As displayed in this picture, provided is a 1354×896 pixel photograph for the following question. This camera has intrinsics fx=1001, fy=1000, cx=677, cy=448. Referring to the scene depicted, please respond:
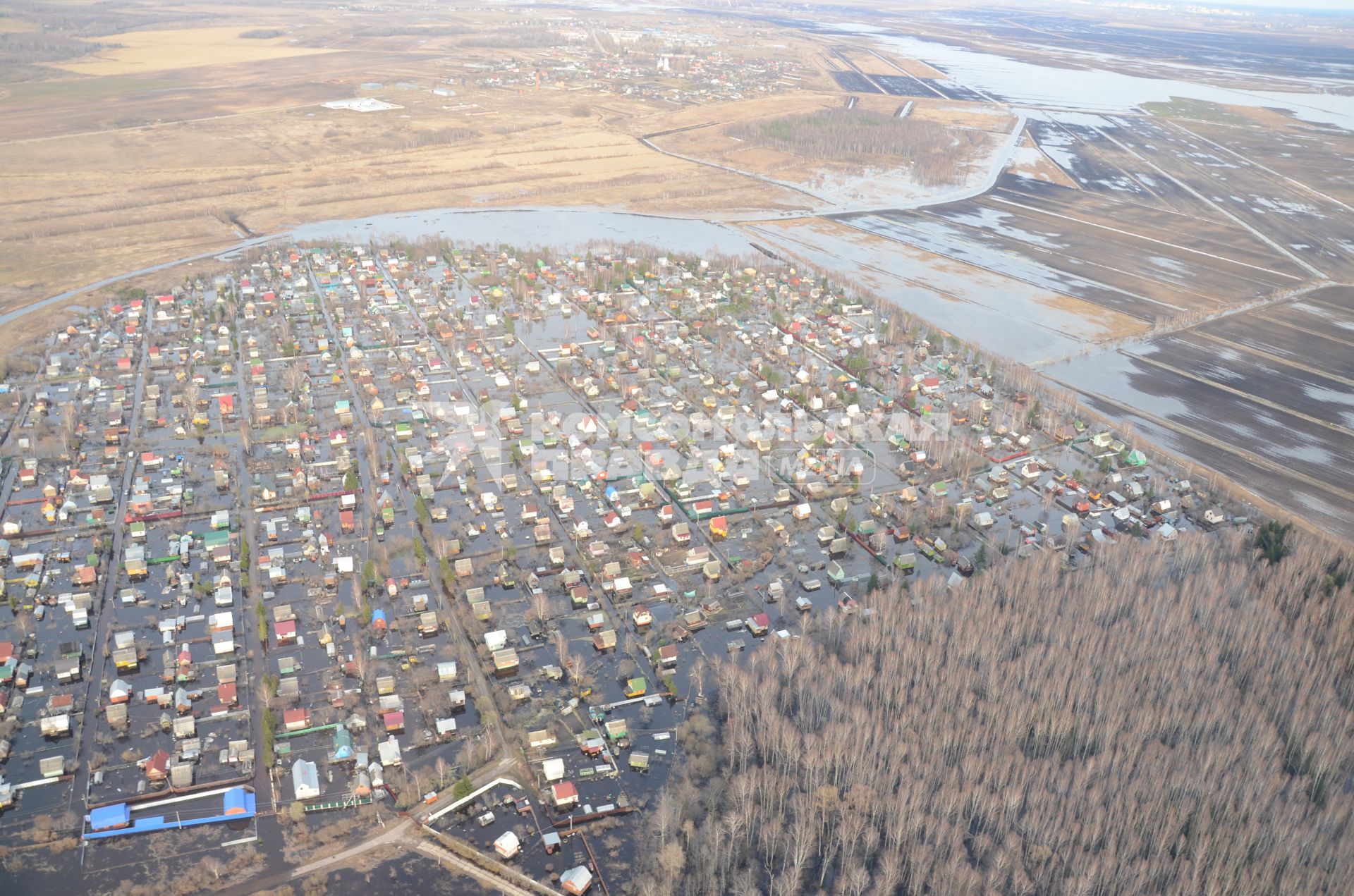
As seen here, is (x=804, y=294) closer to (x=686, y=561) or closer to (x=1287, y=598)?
(x=686, y=561)

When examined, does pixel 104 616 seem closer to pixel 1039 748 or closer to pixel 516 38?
pixel 1039 748

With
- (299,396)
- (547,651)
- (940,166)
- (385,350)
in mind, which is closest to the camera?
(547,651)

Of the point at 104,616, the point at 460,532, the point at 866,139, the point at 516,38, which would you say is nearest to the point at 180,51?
Answer: the point at 516,38

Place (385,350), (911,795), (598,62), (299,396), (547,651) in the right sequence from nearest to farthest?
(911,795) → (547,651) → (299,396) → (385,350) → (598,62)

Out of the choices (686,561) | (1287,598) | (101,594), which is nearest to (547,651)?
(686,561)

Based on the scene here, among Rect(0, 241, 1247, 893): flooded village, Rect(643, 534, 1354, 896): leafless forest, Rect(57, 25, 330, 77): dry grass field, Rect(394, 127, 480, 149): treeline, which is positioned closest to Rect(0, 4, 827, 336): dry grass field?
Rect(394, 127, 480, 149): treeline

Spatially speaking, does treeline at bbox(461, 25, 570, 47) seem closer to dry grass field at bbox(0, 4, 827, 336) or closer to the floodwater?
dry grass field at bbox(0, 4, 827, 336)
